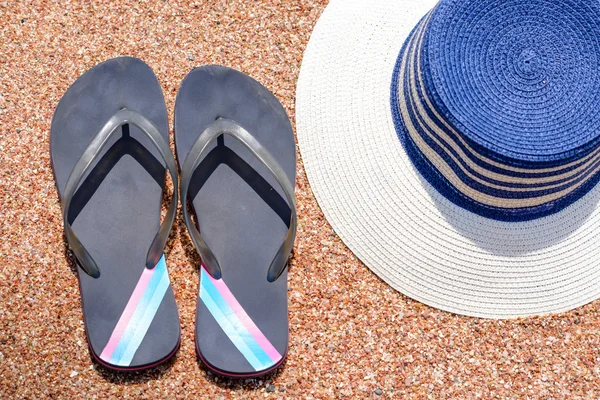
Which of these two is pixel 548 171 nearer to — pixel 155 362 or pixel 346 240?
pixel 346 240

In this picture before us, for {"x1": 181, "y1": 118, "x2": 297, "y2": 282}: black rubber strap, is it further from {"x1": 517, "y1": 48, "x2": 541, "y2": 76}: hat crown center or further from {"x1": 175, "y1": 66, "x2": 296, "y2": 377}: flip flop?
{"x1": 517, "y1": 48, "x2": 541, "y2": 76}: hat crown center

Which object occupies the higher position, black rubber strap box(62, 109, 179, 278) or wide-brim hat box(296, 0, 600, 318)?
wide-brim hat box(296, 0, 600, 318)

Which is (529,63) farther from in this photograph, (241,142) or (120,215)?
(120,215)

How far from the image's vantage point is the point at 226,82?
238 cm

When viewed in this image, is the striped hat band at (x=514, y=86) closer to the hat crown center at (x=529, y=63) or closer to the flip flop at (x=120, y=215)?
the hat crown center at (x=529, y=63)

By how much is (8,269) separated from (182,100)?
0.91 metres

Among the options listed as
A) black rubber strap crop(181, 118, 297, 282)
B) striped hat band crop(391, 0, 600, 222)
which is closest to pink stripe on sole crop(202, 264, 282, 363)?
black rubber strap crop(181, 118, 297, 282)

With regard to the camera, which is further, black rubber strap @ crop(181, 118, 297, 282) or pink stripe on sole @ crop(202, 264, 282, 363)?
pink stripe on sole @ crop(202, 264, 282, 363)

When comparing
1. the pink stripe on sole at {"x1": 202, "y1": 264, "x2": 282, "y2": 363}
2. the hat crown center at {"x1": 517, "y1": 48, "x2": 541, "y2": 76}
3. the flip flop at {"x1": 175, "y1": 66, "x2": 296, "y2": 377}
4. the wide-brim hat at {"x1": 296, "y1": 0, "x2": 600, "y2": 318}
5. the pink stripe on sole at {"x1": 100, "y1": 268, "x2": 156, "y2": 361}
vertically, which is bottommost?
the pink stripe on sole at {"x1": 100, "y1": 268, "x2": 156, "y2": 361}

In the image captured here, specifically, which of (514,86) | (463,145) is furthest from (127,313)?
(514,86)

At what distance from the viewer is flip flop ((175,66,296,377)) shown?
2291 mm

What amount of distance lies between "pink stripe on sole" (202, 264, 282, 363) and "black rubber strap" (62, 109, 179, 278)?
221mm

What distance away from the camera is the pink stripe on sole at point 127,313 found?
223 centimetres

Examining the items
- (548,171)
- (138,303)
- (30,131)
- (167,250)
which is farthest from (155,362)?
(548,171)
